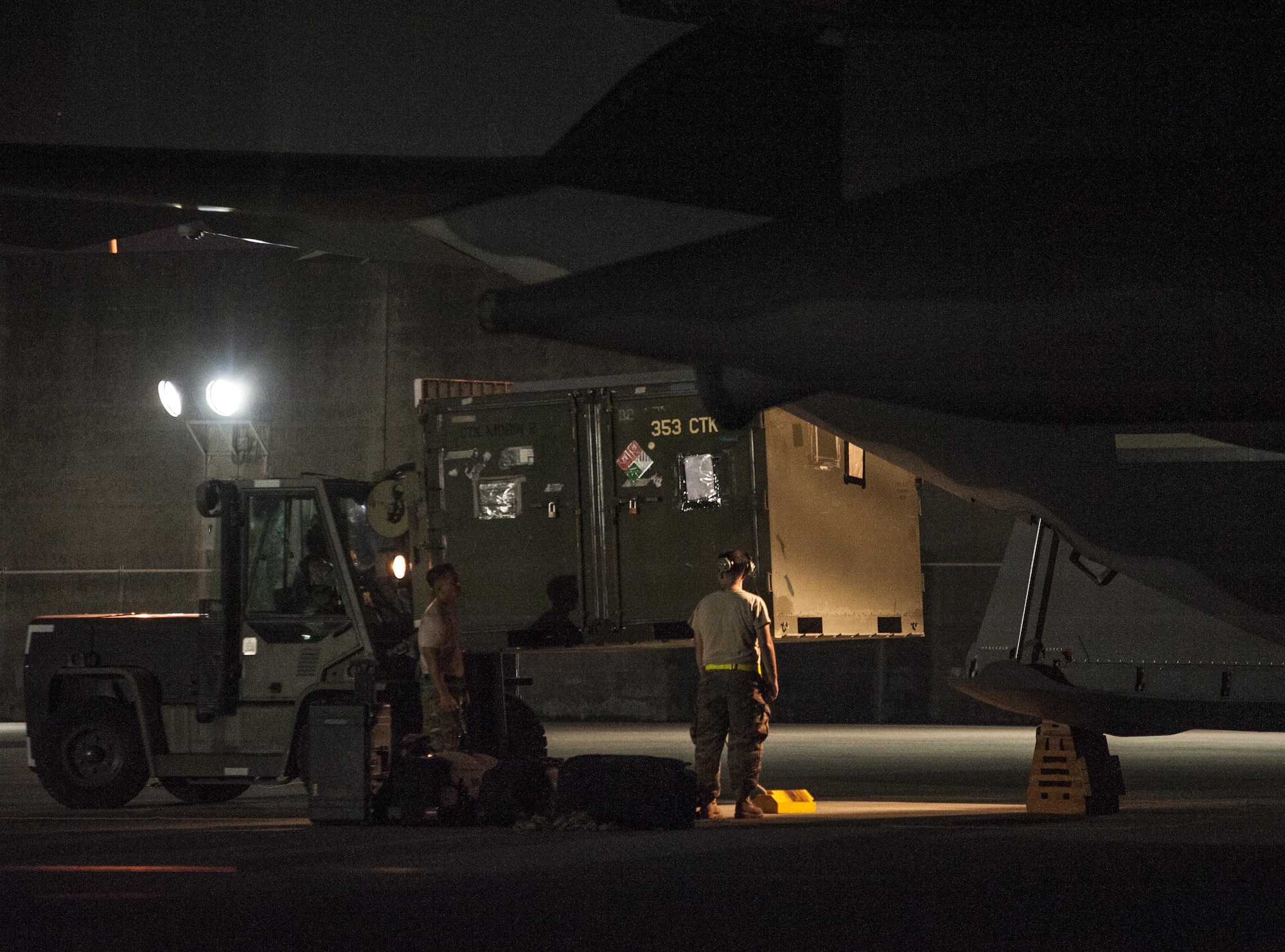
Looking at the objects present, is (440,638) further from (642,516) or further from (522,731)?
(642,516)

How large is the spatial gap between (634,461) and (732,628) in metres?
2.25

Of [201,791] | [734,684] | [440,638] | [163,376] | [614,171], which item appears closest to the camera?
[614,171]

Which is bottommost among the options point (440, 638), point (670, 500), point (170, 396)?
point (440, 638)

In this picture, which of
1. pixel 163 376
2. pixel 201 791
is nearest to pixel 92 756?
pixel 201 791

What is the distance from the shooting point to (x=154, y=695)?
36.9ft

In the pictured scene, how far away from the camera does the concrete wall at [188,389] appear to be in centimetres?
2269

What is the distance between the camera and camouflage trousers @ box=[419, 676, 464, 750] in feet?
33.5

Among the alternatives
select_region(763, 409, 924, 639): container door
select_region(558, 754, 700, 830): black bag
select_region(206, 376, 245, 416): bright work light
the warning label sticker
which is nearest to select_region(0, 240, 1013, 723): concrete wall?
select_region(206, 376, 245, 416): bright work light

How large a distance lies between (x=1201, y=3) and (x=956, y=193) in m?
1.07

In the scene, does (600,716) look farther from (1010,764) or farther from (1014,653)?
(1014,653)

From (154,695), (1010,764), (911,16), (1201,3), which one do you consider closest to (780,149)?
(911,16)

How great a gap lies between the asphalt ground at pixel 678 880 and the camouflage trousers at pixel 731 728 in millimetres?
336

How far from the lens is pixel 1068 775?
980 cm

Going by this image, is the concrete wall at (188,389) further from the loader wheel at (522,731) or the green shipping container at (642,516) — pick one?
the loader wheel at (522,731)
